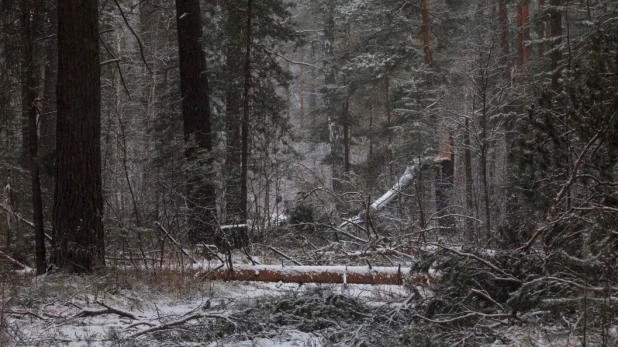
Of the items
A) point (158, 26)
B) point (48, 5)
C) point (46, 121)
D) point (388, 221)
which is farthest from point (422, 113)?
point (48, 5)

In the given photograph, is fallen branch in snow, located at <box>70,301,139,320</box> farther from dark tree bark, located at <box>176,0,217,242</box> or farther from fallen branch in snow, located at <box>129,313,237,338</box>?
dark tree bark, located at <box>176,0,217,242</box>

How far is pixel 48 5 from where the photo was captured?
379 inches

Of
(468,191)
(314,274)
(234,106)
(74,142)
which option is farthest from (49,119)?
(468,191)

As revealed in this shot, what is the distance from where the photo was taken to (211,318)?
5215 mm

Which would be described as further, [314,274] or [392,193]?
[392,193]

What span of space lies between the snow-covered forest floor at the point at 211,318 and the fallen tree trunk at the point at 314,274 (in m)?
0.14

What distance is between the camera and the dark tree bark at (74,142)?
733 centimetres

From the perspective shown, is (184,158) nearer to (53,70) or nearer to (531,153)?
(53,70)

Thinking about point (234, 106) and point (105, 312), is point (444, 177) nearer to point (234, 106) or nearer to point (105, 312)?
point (234, 106)

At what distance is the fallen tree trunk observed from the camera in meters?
6.68

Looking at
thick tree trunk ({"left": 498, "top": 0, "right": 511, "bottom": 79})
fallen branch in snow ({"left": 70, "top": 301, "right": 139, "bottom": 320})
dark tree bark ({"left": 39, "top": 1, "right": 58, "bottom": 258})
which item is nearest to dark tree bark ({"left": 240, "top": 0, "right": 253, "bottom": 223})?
dark tree bark ({"left": 39, "top": 1, "right": 58, "bottom": 258})

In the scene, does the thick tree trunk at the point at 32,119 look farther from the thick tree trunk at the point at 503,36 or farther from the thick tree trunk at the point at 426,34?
the thick tree trunk at the point at 426,34

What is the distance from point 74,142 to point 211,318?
3.35m

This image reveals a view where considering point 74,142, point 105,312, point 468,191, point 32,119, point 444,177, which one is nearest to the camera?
point 105,312
